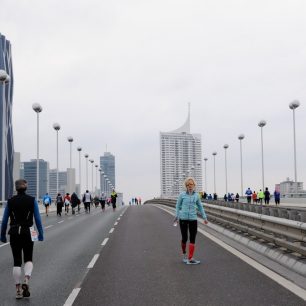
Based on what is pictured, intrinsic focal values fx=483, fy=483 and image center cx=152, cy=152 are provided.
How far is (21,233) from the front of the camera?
22.6 ft

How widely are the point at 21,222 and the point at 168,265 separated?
374 cm

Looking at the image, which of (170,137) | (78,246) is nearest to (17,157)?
(170,137)

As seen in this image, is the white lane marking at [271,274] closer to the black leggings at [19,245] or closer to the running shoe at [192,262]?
the running shoe at [192,262]

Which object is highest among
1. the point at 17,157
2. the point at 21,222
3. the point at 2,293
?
the point at 17,157

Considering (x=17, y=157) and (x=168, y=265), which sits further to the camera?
(x=17, y=157)

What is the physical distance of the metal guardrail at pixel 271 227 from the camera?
8.59 metres

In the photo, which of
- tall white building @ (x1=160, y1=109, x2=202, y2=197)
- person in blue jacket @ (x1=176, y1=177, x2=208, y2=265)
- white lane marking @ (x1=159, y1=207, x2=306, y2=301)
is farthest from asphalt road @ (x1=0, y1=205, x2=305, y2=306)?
tall white building @ (x1=160, y1=109, x2=202, y2=197)

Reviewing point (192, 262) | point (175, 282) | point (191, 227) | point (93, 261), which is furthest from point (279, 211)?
point (93, 261)

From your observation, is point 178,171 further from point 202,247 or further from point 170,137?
point 202,247

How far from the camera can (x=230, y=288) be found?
24.0ft

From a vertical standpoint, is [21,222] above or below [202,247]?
above

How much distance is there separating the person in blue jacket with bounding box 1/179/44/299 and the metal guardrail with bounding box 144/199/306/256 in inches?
175

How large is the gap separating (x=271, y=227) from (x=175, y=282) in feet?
11.6

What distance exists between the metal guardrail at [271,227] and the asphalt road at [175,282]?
87 centimetres
